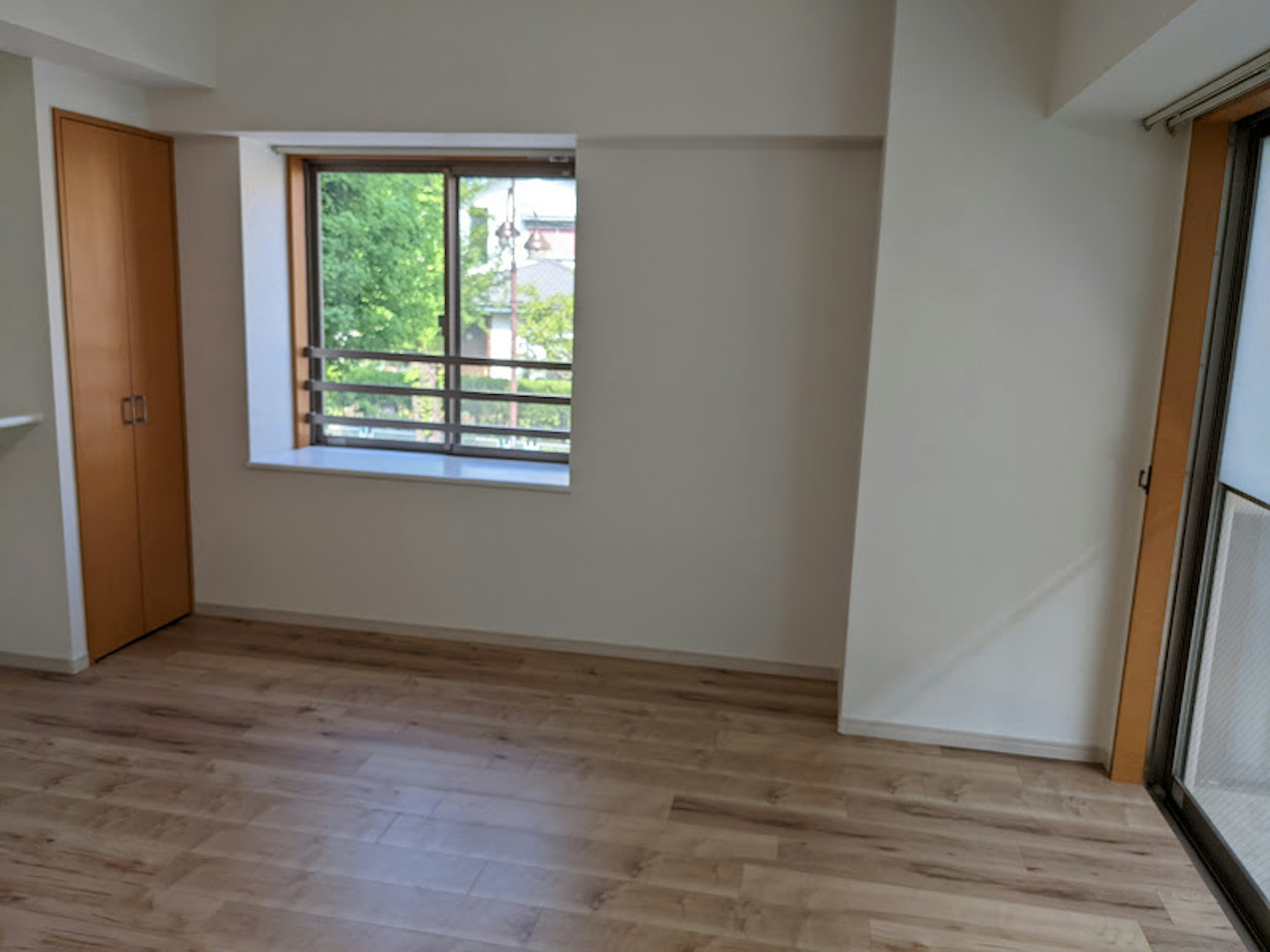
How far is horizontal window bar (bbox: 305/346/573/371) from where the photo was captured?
14.6ft

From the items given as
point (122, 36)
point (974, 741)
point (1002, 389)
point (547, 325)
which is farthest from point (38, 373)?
point (974, 741)

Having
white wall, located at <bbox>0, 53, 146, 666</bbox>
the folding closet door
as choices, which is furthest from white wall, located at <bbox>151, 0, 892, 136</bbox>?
white wall, located at <bbox>0, 53, 146, 666</bbox>

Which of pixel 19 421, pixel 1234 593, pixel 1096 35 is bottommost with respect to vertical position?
pixel 1234 593

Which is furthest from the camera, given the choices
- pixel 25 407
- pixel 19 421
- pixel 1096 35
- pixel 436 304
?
pixel 436 304

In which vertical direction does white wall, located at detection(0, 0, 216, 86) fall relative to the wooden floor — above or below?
above

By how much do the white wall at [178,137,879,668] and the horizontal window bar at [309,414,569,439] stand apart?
1.66 ft

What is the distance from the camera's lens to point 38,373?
3.59m

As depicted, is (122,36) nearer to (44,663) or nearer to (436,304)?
(436,304)

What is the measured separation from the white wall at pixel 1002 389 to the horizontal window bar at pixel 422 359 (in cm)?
170

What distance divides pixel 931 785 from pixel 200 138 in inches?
151

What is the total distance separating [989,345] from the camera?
319cm

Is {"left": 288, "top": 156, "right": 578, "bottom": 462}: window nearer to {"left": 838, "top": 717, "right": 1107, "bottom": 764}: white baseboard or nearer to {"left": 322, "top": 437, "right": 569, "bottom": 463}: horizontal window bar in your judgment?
{"left": 322, "top": 437, "right": 569, "bottom": 463}: horizontal window bar

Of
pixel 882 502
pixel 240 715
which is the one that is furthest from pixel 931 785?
pixel 240 715

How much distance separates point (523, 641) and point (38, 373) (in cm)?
215
